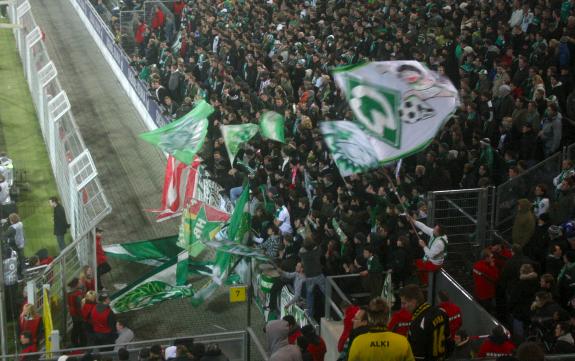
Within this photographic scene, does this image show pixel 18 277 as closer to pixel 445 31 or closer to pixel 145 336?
pixel 145 336

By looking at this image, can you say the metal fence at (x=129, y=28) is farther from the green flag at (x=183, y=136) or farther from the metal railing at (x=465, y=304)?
the metal railing at (x=465, y=304)

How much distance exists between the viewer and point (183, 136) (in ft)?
57.9

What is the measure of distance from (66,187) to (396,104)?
10.3 meters

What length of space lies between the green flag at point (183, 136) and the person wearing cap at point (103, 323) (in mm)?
3242

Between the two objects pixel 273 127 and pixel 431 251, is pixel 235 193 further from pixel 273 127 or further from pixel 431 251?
pixel 431 251

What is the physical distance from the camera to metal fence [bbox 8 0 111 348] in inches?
615

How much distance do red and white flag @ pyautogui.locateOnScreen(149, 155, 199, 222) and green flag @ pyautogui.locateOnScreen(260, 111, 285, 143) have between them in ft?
6.36

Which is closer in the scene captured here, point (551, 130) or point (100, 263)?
point (551, 130)

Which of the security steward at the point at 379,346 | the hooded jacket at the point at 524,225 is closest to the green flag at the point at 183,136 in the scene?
the hooded jacket at the point at 524,225

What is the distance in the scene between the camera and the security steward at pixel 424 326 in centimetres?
921

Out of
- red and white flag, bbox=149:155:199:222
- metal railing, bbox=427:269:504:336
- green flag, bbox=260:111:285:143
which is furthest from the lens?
red and white flag, bbox=149:155:199:222

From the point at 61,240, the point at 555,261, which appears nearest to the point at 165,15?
the point at 61,240

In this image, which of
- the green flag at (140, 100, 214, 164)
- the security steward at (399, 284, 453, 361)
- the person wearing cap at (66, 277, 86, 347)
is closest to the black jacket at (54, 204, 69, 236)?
the green flag at (140, 100, 214, 164)

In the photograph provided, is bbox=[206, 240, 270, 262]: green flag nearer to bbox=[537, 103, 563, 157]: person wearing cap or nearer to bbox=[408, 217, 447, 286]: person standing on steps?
bbox=[408, 217, 447, 286]: person standing on steps
